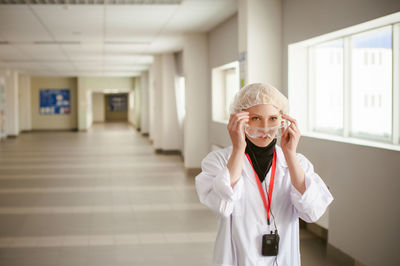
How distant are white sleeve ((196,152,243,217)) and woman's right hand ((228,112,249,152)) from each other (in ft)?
0.37

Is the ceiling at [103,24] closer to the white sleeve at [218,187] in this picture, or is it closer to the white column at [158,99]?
the white column at [158,99]

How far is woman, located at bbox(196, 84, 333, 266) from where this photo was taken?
76.0 inches

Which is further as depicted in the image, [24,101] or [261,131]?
[24,101]

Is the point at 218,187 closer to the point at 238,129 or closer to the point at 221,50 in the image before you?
the point at 238,129

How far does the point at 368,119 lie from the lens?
5324mm

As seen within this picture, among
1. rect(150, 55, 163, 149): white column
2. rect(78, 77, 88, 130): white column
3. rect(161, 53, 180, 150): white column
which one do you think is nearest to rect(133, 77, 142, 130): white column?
rect(78, 77, 88, 130): white column

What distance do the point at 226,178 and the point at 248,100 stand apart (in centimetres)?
34

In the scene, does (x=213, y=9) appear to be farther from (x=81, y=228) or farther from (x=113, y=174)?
(x=113, y=174)

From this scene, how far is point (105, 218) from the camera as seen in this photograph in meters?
7.25

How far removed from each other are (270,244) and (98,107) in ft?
155

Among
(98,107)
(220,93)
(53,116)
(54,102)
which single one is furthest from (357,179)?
(98,107)

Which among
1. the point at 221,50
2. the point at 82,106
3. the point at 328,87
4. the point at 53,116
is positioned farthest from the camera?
the point at 53,116

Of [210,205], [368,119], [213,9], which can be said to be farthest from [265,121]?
[213,9]

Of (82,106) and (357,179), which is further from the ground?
(82,106)
